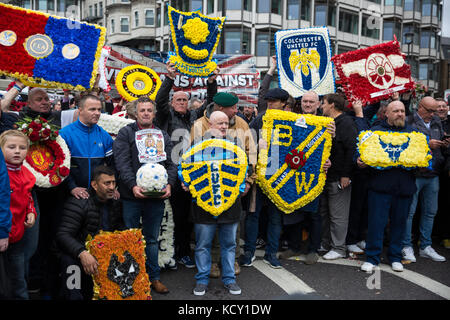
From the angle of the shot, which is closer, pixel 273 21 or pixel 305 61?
pixel 305 61

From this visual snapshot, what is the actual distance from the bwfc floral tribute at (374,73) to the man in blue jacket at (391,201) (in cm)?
55

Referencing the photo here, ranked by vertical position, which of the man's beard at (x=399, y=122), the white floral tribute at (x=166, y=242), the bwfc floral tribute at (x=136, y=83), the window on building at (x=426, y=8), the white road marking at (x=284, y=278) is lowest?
the white road marking at (x=284, y=278)

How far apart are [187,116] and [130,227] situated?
182 centimetres

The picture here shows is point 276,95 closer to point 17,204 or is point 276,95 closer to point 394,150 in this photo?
point 394,150

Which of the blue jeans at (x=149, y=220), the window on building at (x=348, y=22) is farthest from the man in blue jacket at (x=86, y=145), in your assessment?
the window on building at (x=348, y=22)

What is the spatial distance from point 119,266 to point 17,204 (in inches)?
39.6

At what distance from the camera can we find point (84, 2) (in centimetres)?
4322

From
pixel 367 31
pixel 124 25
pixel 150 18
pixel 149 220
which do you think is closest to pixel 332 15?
→ pixel 367 31

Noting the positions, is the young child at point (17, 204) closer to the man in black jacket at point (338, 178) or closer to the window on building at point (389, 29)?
the man in black jacket at point (338, 178)

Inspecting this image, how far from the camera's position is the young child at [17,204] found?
319 centimetres

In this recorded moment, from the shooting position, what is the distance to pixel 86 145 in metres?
4.14

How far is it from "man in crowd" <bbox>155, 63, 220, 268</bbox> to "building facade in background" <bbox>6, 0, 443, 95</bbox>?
17846 millimetres

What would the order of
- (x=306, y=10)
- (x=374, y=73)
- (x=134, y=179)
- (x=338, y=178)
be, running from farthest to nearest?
1. (x=306, y=10)
2. (x=374, y=73)
3. (x=338, y=178)
4. (x=134, y=179)

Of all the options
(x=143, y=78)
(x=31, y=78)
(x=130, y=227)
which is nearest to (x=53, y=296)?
(x=130, y=227)
